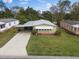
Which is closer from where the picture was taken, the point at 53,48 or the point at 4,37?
the point at 53,48

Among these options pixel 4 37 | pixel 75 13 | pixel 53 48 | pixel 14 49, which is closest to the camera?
pixel 14 49

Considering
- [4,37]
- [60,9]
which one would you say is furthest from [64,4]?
[4,37]

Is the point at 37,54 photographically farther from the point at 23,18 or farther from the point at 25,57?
the point at 23,18

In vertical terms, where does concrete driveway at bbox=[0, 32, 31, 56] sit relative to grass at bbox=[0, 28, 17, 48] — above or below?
above

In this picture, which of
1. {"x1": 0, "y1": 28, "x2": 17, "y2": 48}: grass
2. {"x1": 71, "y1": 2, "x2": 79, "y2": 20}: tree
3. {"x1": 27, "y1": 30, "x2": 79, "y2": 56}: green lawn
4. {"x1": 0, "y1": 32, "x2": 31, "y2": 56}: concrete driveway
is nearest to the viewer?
{"x1": 0, "y1": 32, "x2": 31, "y2": 56}: concrete driveway

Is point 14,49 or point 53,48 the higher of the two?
point 14,49

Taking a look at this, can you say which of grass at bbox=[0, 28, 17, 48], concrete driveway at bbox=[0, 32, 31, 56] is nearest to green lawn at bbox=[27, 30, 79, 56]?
concrete driveway at bbox=[0, 32, 31, 56]

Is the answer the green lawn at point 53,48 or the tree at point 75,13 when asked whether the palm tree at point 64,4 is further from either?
the green lawn at point 53,48

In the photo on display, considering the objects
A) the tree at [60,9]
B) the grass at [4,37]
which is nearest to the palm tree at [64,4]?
the tree at [60,9]

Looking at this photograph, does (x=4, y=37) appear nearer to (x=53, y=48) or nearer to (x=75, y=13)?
(x=53, y=48)

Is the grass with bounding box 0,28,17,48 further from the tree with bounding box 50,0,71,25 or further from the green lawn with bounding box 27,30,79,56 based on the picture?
the tree with bounding box 50,0,71,25

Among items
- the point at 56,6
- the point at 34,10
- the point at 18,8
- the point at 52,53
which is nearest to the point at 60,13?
the point at 56,6

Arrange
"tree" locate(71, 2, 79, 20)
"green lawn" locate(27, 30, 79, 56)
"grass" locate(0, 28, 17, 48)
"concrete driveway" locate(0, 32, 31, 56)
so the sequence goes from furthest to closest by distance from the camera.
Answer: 1. "tree" locate(71, 2, 79, 20)
2. "grass" locate(0, 28, 17, 48)
3. "green lawn" locate(27, 30, 79, 56)
4. "concrete driveway" locate(0, 32, 31, 56)
